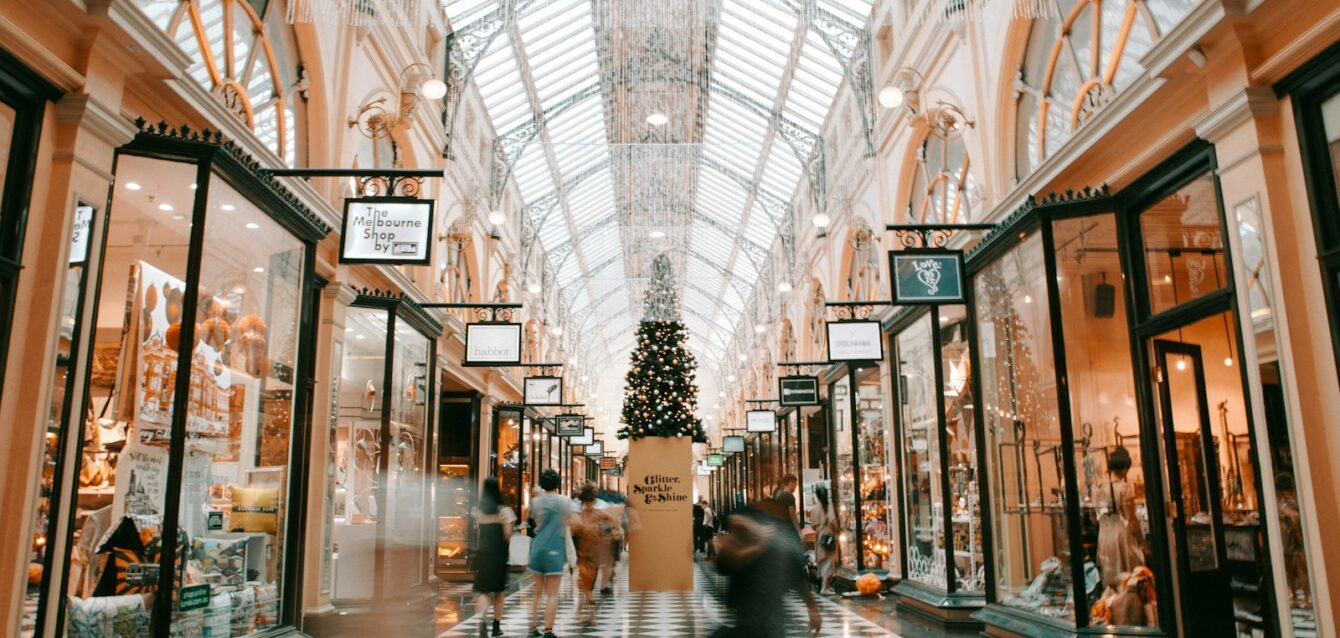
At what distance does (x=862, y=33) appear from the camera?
528 inches

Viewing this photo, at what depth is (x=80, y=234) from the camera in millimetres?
4543

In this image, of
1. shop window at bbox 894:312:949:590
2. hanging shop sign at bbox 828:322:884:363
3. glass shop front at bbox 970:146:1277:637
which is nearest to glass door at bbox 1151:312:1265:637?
glass shop front at bbox 970:146:1277:637

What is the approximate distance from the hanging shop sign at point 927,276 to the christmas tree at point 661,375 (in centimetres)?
755

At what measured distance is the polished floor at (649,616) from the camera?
870 centimetres

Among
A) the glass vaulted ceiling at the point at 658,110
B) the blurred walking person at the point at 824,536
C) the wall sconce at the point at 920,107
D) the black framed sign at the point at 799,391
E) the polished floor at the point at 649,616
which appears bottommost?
the polished floor at the point at 649,616

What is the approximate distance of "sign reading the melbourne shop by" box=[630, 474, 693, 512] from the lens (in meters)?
14.2

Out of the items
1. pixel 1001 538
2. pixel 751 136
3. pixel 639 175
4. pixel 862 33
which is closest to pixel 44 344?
pixel 1001 538

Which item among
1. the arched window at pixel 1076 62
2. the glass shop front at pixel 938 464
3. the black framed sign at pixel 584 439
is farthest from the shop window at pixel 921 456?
the black framed sign at pixel 584 439

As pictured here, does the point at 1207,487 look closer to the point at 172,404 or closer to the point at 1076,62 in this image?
the point at 1076,62

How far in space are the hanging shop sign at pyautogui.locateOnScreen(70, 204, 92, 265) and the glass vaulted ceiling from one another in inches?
317

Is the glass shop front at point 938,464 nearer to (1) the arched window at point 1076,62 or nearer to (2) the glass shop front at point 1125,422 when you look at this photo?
(2) the glass shop front at point 1125,422

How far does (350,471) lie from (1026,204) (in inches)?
284

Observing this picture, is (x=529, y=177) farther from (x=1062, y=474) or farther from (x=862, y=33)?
(x=1062, y=474)

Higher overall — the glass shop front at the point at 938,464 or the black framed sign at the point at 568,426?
the black framed sign at the point at 568,426
